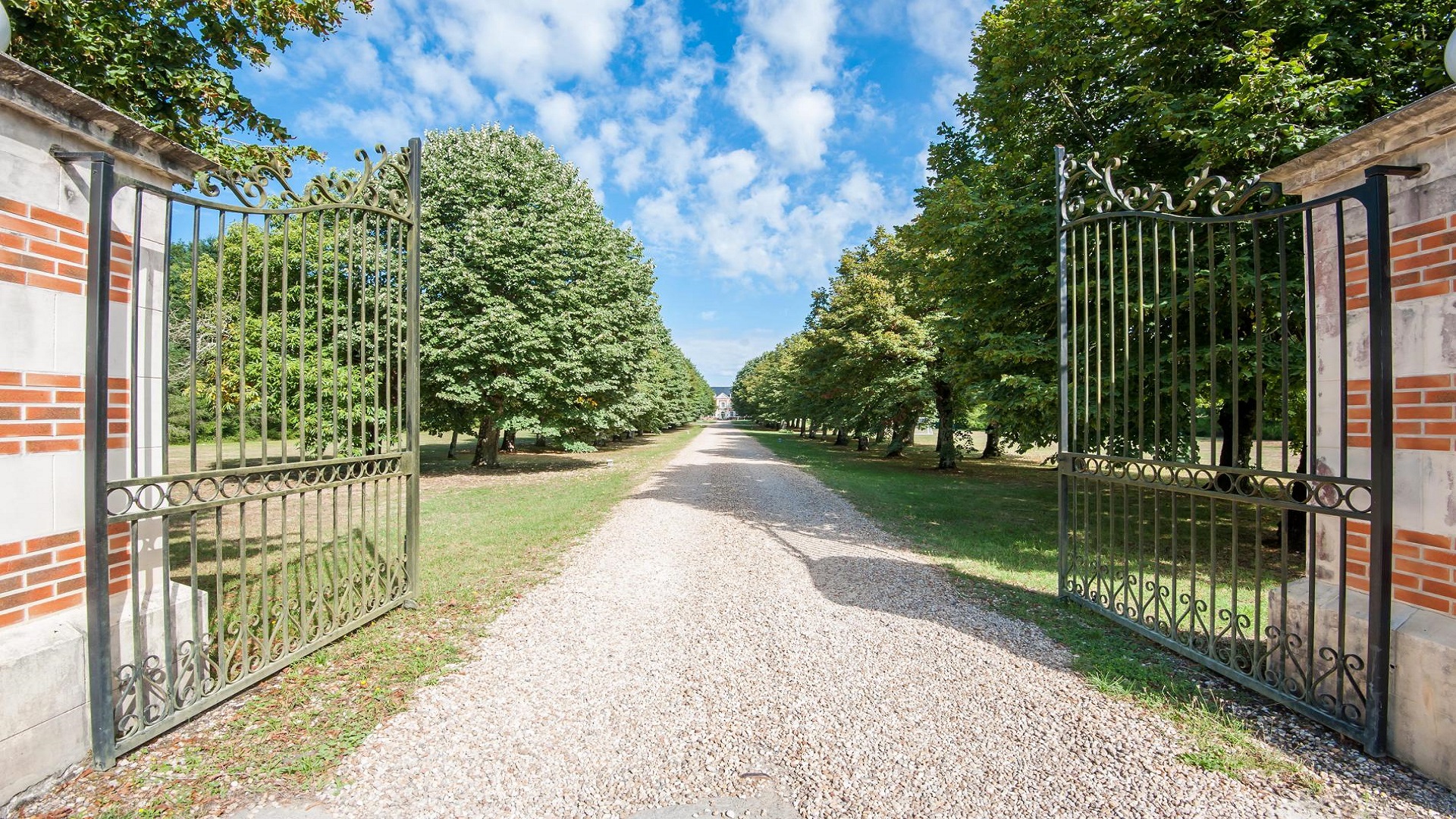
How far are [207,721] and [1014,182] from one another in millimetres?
10197

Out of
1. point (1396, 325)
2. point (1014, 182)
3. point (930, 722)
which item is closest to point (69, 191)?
point (930, 722)

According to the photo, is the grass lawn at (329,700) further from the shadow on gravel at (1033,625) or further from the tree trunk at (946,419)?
the tree trunk at (946,419)

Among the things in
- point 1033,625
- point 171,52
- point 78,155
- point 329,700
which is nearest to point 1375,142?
point 1033,625

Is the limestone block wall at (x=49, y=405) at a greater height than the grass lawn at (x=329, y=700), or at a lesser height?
A: greater

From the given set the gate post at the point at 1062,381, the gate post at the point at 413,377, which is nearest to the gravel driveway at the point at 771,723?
the gate post at the point at 1062,381

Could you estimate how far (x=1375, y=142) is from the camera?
10.2 ft

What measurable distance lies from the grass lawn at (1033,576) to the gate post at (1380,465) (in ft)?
1.75

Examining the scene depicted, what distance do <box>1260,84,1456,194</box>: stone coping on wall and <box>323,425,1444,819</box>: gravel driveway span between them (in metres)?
3.19

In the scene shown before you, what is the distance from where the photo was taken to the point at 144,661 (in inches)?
118

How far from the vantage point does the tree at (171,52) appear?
480 cm

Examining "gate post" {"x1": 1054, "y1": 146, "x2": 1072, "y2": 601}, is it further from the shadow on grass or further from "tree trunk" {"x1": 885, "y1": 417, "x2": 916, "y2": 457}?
"tree trunk" {"x1": 885, "y1": 417, "x2": 916, "y2": 457}

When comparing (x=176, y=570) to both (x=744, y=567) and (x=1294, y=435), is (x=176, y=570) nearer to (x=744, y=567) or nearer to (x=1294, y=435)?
(x=744, y=567)

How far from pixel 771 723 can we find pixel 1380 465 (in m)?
3.34

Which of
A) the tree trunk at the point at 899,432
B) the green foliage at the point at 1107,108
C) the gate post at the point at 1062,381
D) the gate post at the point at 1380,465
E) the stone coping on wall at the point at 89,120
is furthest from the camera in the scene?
the tree trunk at the point at 899,432
